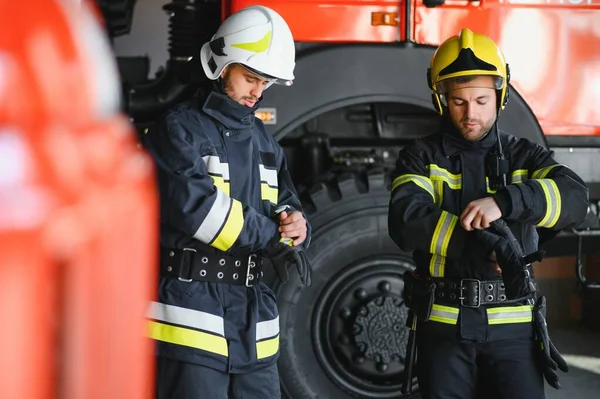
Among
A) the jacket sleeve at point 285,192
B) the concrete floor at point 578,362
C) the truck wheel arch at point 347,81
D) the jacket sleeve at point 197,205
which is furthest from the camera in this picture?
the concrete floor at point 578,362

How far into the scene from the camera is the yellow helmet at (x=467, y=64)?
8.25ft

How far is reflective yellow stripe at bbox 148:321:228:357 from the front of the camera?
92.8 inches

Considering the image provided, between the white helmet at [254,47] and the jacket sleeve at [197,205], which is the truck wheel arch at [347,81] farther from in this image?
the jacket sleeve at [197,205]

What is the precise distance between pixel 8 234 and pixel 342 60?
2.97 metres

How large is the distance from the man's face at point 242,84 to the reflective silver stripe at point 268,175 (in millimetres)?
205

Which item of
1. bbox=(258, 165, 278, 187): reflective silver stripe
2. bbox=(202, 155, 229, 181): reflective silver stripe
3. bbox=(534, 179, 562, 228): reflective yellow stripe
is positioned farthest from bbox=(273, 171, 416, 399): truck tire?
bbox=(534, 179, 562, 228): reflective yellow stripe

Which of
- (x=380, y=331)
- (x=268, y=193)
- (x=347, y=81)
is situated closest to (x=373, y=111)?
(x=347, y=81)

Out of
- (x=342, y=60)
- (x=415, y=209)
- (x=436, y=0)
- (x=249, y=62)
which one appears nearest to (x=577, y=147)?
(x=436, y=0)

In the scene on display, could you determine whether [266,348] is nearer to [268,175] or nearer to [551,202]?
[268,175]

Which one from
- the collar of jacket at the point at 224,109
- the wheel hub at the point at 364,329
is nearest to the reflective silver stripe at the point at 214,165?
the collar of jacket at the point at 224,109

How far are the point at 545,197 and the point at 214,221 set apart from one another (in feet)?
3.13

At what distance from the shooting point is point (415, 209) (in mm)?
2445

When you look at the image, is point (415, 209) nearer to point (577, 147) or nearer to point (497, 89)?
point (497, 89)

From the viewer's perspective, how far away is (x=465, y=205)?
8.30 ft
